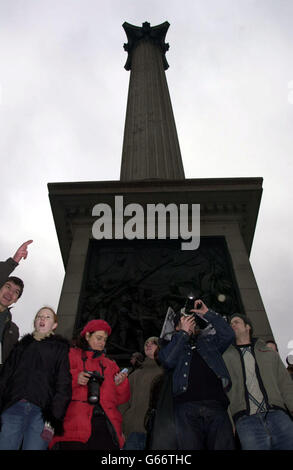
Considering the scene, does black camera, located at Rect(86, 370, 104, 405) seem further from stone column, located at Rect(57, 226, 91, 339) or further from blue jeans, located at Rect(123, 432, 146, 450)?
stone column, located at Rect(57, 226, 91, 339)

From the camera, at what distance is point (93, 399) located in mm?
3598

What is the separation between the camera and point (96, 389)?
3.65 m

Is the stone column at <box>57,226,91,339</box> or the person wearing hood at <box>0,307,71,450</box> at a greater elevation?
the stone column at <box>57,226,91,339</box>

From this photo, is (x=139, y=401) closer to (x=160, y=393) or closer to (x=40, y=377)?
(x=160, y=393)

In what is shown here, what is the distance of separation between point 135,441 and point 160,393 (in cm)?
103

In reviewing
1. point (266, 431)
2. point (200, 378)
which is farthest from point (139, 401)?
point (266, 431)

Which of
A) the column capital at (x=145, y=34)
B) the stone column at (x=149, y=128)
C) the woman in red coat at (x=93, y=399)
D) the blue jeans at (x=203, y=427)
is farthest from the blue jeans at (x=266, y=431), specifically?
the column capital at (x=145, y=34)

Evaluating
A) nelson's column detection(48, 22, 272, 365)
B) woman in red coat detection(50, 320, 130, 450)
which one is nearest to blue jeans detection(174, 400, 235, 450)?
woman in red coat detection(50, 320, 130, 450)

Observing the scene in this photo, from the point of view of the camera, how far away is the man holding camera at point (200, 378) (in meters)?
3.46

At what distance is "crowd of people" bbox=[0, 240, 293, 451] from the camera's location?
3418 millimetres

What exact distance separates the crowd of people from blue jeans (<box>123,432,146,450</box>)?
0.04ft
